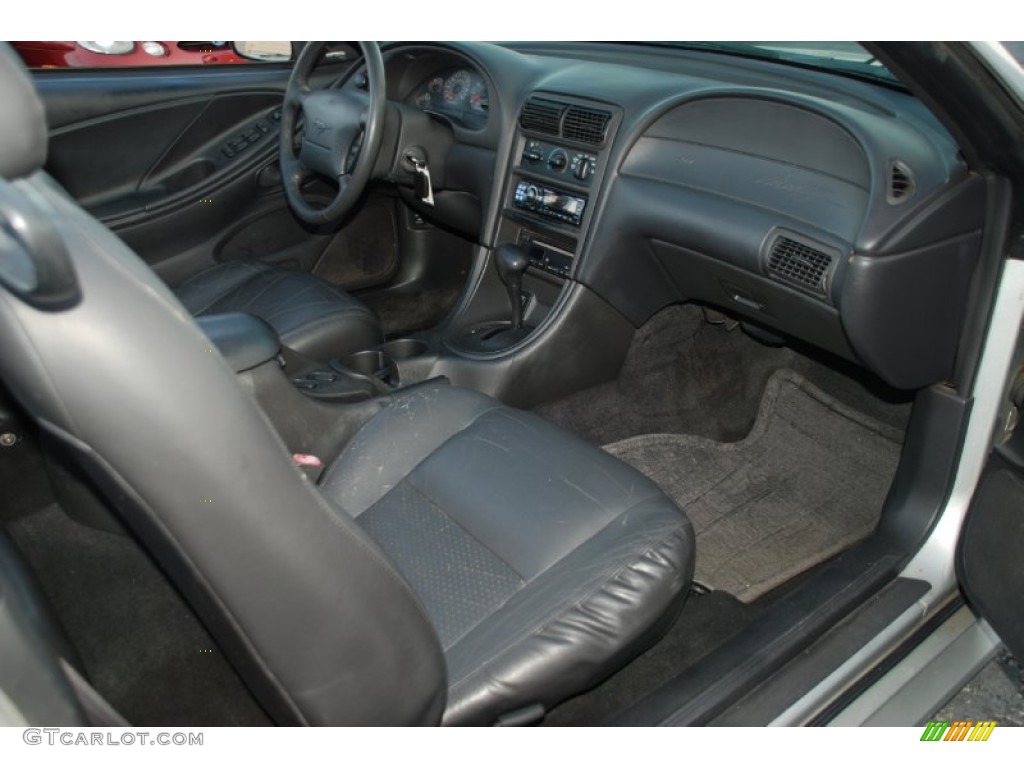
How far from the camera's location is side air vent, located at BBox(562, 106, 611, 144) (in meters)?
2.10

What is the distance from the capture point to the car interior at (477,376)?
730mm

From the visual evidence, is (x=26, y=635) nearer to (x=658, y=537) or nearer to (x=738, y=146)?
(x=658, y=537)

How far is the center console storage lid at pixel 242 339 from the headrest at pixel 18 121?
103cm

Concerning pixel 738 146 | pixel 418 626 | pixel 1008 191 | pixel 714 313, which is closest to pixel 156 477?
pixel 418 626

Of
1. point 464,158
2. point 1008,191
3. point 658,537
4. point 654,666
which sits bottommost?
point 654,666

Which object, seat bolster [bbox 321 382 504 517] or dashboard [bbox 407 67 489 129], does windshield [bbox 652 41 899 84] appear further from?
seat bolster [bbox 321 382 504 517]

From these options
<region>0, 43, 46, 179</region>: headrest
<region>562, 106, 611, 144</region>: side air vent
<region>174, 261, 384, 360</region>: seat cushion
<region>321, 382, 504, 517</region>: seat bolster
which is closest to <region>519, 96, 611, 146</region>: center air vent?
<region>562, 106, 611, 144</region>: side air vent

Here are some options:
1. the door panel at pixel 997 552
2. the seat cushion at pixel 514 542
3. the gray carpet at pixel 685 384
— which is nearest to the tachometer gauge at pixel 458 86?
the gray carpet at pixel 685 384

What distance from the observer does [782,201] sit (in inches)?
68.4

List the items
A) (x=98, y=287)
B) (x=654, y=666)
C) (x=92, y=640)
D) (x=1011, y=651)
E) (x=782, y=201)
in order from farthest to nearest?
1. (x=782, y=201)
2. (x=654, y=666)
3. (x=1011, y=651)
4. (x=92, y=640)
5. (x=98, y=287)

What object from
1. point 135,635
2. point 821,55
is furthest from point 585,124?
point 135,635

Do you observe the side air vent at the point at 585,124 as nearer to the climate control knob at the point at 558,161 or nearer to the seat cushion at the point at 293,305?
the climate control knob at the point at 558,161
